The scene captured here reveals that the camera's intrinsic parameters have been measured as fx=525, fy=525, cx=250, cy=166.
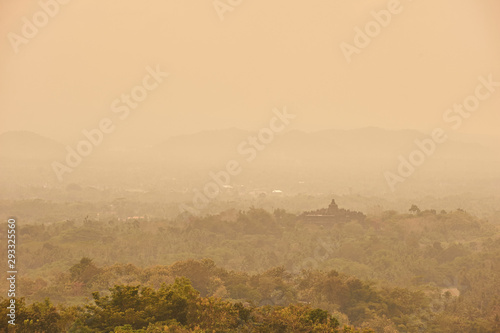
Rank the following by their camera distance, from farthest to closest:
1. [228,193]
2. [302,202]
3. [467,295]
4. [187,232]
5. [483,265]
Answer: [228,193] < [302,202] < [187,232] < [483,265] < [467,295]


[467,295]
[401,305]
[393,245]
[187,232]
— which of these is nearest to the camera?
[401,305]

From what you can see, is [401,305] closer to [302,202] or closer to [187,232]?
[187,232]

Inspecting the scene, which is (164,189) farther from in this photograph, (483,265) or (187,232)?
(483,265)

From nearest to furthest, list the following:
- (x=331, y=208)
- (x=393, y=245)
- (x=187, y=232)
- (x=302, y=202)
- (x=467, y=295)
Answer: (x=467, y=295)
(x=393, y=245)
(x=187, y=232)
(x=331, y=208)
(x=302, y=202)

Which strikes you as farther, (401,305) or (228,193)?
(228,193)

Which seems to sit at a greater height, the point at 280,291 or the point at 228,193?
the point at 228,193

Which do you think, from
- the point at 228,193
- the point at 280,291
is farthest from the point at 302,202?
the point at 280,291

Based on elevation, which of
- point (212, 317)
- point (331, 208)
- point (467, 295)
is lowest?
point (467, 295)

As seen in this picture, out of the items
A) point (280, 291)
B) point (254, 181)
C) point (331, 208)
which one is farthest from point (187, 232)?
point (254, 181)

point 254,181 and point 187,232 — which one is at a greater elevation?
point 254,181
